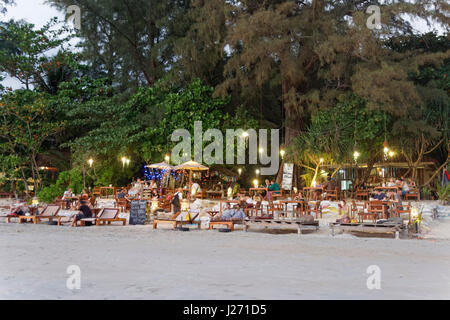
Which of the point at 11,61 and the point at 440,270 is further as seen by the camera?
the point at 11,61

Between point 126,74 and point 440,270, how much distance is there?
968 inches

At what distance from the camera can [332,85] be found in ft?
73.1

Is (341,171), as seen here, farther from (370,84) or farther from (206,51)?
(206,51)

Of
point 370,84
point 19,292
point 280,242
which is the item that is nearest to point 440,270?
point 280,242

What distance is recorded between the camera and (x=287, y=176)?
870 inches

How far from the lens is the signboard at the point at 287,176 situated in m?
22.0
